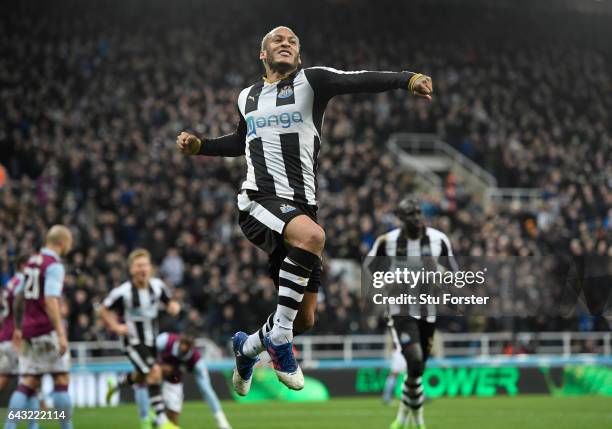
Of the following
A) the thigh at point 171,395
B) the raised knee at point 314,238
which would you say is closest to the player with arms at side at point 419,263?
the thigh at point 171,395

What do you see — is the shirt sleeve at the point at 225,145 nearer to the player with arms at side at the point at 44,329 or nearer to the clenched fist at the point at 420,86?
the clenched fist at the point at 420,86

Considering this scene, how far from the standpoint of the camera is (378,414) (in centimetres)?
1598

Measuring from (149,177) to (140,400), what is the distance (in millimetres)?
11245

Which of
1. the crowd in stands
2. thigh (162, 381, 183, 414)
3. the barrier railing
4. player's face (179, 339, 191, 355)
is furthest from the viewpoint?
the crowd in stands

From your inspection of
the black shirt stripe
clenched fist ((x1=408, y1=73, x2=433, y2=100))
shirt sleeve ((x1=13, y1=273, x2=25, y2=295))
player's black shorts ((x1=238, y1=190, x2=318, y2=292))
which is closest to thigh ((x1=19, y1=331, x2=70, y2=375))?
shirt sleeve ((x1=13, y1=273, x2=25, y2=295))

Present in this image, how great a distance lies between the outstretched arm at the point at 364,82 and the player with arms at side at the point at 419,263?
172 inches

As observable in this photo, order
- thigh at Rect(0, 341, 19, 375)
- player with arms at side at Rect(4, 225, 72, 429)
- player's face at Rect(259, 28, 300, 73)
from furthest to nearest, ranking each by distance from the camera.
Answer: thigh at Rect(0, 341, 19, 375), player with arms at side at Rect(4, 225, 72, 429), player's face at Rect(259, 28, 300, 73)

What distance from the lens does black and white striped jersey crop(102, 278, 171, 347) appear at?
13.0 metres

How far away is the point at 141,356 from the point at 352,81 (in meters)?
→ 6.70

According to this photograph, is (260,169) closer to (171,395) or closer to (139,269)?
(139,269)

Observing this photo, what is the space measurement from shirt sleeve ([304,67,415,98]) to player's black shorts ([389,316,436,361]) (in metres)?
4.65

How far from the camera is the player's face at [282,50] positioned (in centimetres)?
764

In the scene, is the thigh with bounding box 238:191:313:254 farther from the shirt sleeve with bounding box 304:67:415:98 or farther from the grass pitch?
the grass pitch

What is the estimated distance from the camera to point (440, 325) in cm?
2284
